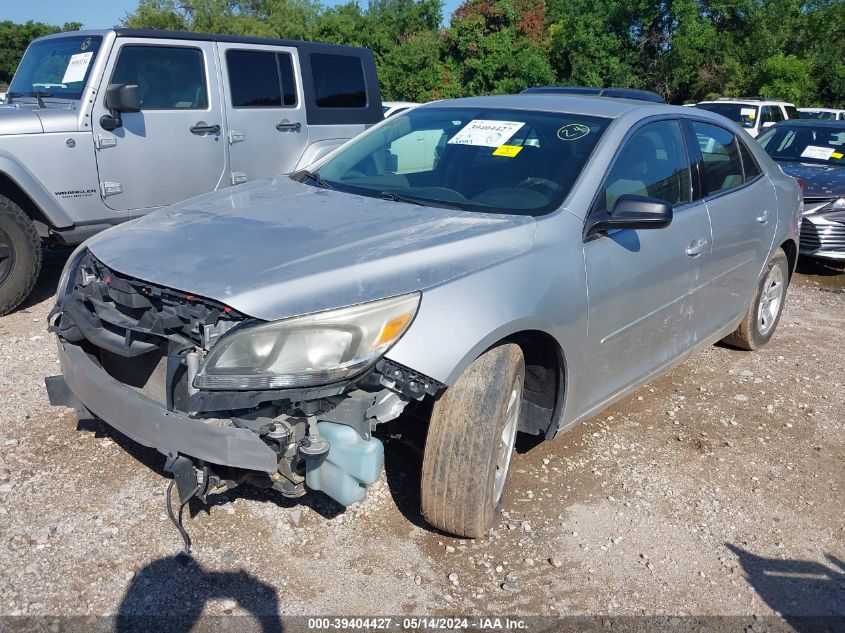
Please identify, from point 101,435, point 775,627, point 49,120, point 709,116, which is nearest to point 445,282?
point 775,627

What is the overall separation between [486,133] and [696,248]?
124 cm

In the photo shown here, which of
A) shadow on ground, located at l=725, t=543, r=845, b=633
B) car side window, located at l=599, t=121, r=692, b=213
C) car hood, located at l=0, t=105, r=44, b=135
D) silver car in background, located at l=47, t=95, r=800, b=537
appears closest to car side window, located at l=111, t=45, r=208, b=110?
car hood, located at l=0, t=105, r=44, b=135

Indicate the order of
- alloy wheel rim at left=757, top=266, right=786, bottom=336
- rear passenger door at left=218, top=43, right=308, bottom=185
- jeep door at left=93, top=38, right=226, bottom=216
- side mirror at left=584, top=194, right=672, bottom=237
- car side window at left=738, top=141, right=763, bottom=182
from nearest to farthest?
side mirror at left=584, top=194, right=672, bottom=237 < car side window at left=738, top=141, right=763, bottom=182 < alloy wheel rim at left=757, top=266, right=786, bottom=336 < jeep door at left=93, top=38, right=226, bottom=216 < rear passenger door at left=218, top=43, right=308, bottom=185

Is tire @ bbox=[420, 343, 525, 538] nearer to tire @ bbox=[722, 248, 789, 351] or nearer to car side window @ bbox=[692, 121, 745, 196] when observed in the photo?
car side window @ bbox=[692, 121, 745, 196]

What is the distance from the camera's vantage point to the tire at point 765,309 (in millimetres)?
5199

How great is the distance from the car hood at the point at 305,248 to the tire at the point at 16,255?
97.5 inches

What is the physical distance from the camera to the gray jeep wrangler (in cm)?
548

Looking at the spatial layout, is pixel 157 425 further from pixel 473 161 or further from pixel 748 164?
pixel 748 164

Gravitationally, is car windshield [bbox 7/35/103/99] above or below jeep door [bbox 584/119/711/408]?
above

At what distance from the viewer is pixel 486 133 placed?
3.84 m

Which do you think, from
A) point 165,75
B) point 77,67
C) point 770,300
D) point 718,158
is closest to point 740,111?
point 770,300

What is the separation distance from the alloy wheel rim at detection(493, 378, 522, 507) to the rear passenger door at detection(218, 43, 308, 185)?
14.1ft

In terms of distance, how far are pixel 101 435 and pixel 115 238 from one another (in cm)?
107

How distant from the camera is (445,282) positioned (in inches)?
107
